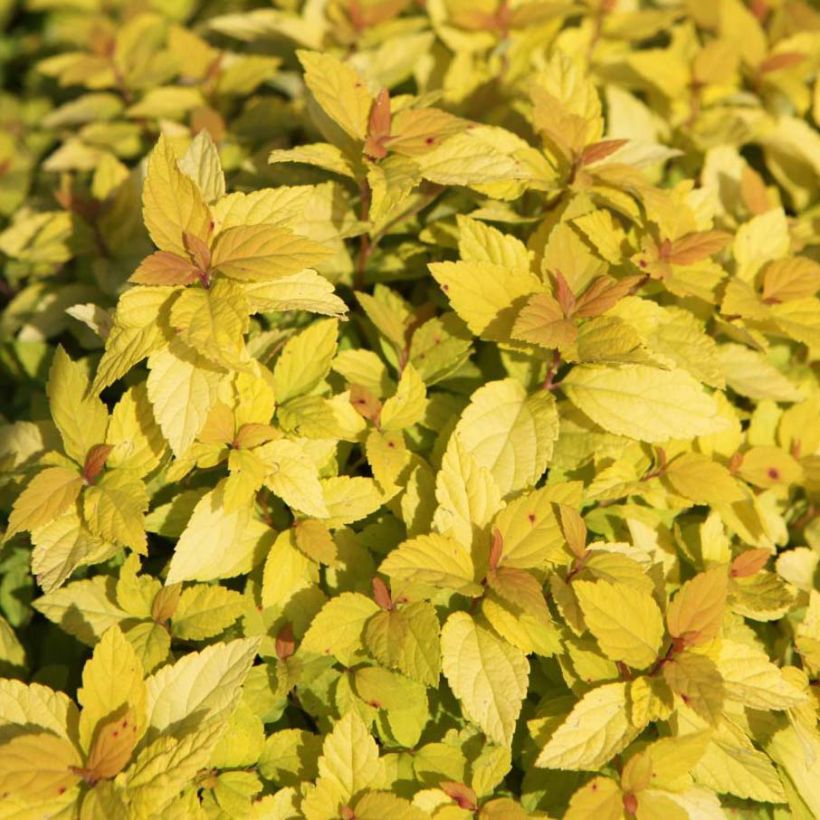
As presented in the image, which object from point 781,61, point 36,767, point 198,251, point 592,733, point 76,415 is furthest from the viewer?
point 781,61

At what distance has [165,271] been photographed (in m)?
1.55

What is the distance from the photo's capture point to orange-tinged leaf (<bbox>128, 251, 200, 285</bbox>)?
152cm

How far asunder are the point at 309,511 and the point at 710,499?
0.85 meters

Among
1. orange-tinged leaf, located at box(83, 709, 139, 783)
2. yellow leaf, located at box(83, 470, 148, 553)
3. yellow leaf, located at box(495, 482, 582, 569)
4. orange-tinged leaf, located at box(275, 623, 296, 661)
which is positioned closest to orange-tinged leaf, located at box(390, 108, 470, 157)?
yellow leaf, located at box(495, 482, 582, 569)

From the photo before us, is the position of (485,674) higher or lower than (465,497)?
lower

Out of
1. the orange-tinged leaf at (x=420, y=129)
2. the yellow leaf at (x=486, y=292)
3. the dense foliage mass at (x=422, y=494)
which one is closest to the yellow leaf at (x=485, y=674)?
the dense foliage mass at (x=422, y=494)

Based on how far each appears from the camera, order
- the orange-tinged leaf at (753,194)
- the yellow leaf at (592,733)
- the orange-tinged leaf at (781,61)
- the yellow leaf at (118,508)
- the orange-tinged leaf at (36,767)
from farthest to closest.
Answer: the orange-tinged leaf at (781,61) → the orange-tinged leaf at (753,194) → the yellow leaf at (118,508) → the yellow leaf at (592,733) → the orange-tinged leaf at (36,767)

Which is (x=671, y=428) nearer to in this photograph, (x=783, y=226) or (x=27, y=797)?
(x=783, y=226)

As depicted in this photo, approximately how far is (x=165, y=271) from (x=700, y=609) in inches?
45.8

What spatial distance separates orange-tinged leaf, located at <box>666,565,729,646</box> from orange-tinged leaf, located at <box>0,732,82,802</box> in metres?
1.07

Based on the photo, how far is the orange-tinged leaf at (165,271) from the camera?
1.52m

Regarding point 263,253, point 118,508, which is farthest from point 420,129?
point 118,508

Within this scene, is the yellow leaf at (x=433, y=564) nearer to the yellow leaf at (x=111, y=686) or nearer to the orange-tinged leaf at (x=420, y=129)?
the yellow leaf at (x=111, y=686)

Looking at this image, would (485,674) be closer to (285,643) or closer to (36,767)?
(285,643)
